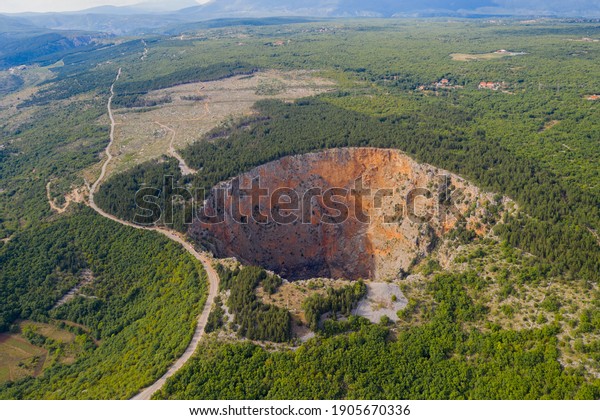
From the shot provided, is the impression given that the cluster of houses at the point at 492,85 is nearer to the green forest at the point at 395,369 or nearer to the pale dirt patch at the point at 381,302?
the pale dirt patch at the point at 381,302

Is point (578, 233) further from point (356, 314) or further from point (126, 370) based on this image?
point (126, 370)

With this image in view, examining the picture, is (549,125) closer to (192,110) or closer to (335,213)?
(335,213)

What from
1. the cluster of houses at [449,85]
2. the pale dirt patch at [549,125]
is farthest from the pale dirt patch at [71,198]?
the cluster of houses at [449,85]

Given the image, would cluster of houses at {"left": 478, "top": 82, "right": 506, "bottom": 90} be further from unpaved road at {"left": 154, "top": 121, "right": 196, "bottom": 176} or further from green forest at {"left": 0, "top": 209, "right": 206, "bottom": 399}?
green forest at {"left": 0, "top": 209, "right": 206, "bottom": 399}

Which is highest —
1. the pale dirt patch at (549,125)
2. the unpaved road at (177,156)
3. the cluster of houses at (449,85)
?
the cluster of houses at (449,85)

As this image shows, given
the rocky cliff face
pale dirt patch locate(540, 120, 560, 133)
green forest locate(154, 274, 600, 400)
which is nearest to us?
green forest locate(154, 274, 600, 400)

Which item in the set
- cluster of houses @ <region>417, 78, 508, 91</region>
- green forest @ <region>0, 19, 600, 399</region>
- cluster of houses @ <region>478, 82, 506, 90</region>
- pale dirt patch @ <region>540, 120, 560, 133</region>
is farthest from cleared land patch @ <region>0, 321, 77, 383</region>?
cluster of houses @ <region>478, 82, 506, 90</region>
